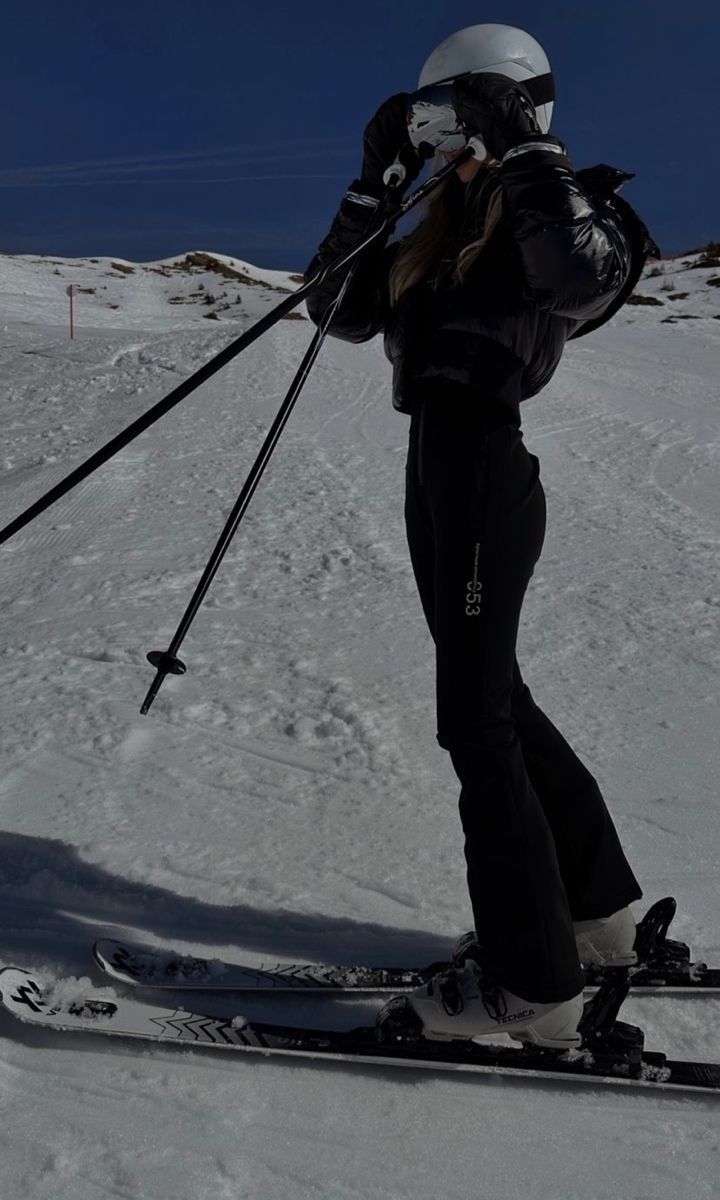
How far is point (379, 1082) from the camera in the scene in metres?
1.93

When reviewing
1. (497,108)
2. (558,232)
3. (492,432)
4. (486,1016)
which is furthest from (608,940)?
(497,108)

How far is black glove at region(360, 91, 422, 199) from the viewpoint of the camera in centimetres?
212

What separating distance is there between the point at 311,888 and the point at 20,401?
917 centimetres

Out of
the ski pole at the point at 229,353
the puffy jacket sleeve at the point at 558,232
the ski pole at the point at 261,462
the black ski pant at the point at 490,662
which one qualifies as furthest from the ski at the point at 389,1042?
the puffy jacket sleeve at the point at 558,232

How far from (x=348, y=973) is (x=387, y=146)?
1957mm

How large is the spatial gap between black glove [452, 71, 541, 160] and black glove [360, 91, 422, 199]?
293 mm

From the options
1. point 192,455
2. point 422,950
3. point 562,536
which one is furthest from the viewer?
point 192,455

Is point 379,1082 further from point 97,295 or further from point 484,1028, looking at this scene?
point 97,295

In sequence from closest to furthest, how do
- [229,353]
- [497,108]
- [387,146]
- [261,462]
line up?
[497,108] < [229,353] < [387,146] < [261,462]

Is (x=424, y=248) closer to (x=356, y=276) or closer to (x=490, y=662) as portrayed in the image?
(x=356, y=276)

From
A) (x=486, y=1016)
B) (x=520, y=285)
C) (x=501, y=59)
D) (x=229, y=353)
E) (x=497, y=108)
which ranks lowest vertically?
(x=486, y=1016)

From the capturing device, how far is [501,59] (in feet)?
6.20

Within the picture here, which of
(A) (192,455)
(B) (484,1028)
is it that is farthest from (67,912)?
(A) (192,455)

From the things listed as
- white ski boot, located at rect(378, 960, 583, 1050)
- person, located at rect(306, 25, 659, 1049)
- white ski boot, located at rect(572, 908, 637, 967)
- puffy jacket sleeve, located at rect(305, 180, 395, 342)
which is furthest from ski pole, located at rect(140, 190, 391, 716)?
white ski boot, located at rect(572, 908, 637, 967)
